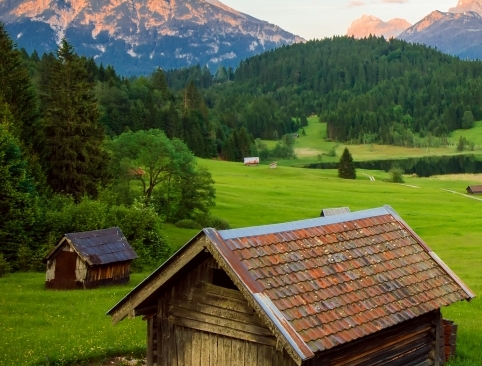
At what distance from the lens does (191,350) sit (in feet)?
47.0

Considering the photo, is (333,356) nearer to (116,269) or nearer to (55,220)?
(116,269)

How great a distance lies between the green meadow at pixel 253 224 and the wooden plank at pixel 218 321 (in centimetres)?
736

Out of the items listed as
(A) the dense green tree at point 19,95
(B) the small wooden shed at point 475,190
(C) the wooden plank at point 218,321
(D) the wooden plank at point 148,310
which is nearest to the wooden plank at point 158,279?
(D) the wooden plank at point 148,310

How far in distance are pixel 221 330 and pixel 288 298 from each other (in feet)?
6.27

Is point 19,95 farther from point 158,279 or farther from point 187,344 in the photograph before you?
point 187,344

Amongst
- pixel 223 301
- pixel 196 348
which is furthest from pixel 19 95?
pixel 223 301

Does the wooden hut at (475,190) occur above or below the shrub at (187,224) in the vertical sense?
above

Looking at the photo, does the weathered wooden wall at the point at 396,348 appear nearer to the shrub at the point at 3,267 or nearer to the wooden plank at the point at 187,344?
the wooden plank at the point at 187,344

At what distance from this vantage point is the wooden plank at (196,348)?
1417cm

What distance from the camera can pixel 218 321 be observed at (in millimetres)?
13758

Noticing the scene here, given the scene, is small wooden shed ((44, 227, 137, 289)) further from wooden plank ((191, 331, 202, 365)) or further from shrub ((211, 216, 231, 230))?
shrub ((211, 216, 231, 230))

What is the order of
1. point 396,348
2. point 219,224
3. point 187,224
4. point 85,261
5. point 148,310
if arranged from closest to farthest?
point 148,310 < point 396,348 < point 85,261 < point 187,224 < point 219,224

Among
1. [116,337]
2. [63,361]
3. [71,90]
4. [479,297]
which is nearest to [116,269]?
[116,337]

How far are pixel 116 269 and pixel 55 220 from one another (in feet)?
34.3
